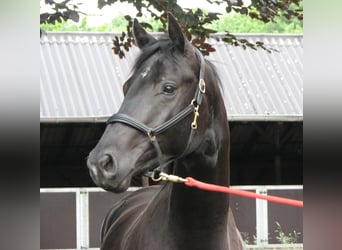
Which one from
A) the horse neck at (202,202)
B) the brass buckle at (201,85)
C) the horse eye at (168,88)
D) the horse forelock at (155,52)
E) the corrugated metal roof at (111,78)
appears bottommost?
the horse neck at (202,202)

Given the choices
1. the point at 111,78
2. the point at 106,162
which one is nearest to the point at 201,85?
the point at 106,162

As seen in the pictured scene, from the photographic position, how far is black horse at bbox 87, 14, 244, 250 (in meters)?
2.62

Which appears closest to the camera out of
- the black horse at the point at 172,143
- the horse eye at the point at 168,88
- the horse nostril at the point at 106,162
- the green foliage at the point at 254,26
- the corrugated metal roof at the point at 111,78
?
the horse nostril at the point at 106,162

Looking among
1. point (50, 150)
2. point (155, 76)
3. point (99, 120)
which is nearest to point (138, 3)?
point (155, 76)

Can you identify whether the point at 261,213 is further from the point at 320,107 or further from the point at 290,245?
the point at 320,107

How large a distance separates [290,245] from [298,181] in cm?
511

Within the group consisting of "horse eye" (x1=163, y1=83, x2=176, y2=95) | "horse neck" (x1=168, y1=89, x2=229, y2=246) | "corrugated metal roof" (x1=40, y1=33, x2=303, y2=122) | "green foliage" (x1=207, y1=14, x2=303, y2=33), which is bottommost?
"horse neck" (x1=168, y1=89, x2=229, y2=246)

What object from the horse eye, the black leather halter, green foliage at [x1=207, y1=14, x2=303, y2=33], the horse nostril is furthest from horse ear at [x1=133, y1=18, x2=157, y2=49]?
green foliage at [x1=207, y1=14, x2=303, y2=33]

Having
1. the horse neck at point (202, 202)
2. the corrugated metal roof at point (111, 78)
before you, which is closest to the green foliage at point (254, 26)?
the corrugated metal roof at point (111, 78)

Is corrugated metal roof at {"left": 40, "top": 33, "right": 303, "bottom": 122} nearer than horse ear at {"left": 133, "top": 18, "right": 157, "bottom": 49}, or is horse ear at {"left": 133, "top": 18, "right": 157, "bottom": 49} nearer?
horse ear at {"left": 133, "top": 18, "right": 157, "bottom": 49}

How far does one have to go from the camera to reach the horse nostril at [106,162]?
249 cm

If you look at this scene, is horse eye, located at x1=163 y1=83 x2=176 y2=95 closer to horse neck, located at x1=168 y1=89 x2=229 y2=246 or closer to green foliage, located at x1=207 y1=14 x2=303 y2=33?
horse neck, located at x1=168 y1=89 x2=229 y2=246

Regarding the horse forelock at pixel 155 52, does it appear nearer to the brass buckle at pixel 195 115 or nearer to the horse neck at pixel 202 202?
the brass buckle at pixel 195 115

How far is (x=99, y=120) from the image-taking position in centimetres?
978
